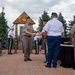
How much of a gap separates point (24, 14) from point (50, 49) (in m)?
10.2

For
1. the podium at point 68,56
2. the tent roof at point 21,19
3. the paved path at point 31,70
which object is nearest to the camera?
the paved path at point 31,70

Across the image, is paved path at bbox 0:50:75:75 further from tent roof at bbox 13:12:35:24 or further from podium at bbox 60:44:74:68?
tent roof at bbox 13:12:35:24

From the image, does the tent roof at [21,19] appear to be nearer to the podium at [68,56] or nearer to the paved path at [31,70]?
the paved path at [31,70]

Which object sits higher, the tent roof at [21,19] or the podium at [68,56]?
the tent roof at [21,19]

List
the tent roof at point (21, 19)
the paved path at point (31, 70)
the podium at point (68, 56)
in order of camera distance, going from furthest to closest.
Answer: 1. the tent roof at point (21, 19)
2. the podium at point (68, 56)
3. the paved path at point (31, 70)

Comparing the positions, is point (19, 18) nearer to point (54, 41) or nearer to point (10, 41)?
point (10, 41)

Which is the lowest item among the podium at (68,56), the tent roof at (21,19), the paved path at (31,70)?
the paved path at (31,70)

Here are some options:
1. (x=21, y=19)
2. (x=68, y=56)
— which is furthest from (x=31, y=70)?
(x=21, y=19)

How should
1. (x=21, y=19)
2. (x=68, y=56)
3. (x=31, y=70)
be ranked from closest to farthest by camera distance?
(x=31, y=70) → (x=68, y=56) → (x=21, y=19)

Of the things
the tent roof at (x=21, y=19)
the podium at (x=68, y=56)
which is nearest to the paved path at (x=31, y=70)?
the podium at (x=68, y=56)

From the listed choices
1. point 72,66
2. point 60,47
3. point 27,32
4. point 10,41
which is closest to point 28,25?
point 27,32

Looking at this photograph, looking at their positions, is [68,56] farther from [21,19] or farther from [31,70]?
[21,19]

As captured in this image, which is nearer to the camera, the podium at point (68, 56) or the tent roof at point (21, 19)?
the podium at point (68, 56)

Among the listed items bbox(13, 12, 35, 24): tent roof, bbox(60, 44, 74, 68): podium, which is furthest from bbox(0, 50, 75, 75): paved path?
bbox(13, 12, 35, 24): tent roof
